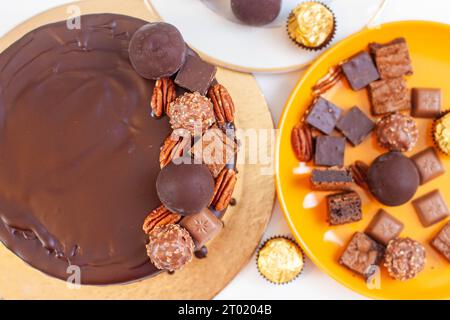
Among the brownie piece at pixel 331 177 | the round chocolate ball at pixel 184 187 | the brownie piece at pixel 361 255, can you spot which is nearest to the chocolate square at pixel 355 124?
the brownie piece at pixel 331 177

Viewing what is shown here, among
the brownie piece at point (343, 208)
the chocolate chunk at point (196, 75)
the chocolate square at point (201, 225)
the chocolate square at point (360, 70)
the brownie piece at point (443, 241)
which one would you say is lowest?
the brownie piece at point (443, 241)

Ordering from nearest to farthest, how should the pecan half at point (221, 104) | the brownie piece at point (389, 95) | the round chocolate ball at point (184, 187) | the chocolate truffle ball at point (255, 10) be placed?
1. the round chocolate ball at point (184, 187)
2. the pecan half at point (221, 104)
3. the chocolate truffle ball at point (255, 10)
4. the brownie piece at point (389, 95)

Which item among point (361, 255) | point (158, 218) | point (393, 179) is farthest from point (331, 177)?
point (158, 218)

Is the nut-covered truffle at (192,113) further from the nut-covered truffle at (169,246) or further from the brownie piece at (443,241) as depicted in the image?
the brownie piece at (443,241)

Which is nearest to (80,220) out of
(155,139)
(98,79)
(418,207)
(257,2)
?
(155,139)

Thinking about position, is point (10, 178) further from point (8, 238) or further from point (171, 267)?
point (171, 267)

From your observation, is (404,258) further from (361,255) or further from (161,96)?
(161,96)
